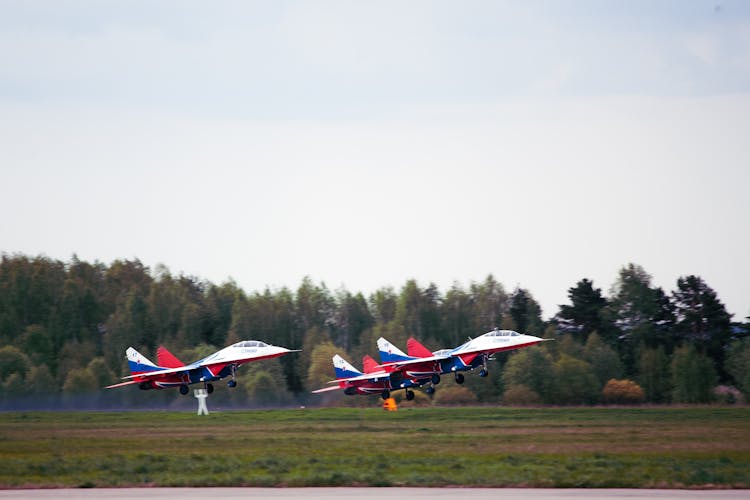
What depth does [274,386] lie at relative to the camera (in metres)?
79.7

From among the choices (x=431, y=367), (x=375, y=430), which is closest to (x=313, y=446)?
(x=375, y=430)

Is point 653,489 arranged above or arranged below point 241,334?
below

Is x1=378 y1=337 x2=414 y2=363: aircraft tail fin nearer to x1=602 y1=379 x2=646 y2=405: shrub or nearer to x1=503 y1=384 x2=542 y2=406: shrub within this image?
x1=503 y1=384 x2=542 y2=406: shrub

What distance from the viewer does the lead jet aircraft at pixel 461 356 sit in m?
61.5

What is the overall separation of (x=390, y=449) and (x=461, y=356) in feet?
74.5

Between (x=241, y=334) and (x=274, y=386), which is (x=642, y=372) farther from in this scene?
(x=241, y=334)

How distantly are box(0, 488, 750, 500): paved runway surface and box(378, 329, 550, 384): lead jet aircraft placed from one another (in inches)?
1192

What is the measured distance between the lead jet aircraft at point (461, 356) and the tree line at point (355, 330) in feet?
39.7

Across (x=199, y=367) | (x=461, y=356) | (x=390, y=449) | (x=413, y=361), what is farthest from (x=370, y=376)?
(x=390, y=449)

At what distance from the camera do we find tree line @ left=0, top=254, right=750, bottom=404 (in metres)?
79.0

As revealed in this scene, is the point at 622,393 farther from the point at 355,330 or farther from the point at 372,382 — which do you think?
the point at 355,330

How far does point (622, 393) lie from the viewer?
7725 cm

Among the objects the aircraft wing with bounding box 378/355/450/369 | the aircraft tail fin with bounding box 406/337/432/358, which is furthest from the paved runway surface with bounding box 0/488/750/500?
the aircraft tail fin with bounding box 406/337/432/358

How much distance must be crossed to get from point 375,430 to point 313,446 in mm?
8212
